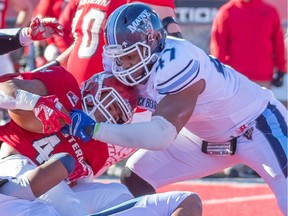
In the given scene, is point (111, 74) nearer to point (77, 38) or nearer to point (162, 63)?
point (162, 63)

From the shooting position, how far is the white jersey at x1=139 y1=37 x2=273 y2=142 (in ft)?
14.3

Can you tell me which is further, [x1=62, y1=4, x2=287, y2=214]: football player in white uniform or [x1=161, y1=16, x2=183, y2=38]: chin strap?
[x1=161, y1=16, x2=183, y2=38]: chin strap

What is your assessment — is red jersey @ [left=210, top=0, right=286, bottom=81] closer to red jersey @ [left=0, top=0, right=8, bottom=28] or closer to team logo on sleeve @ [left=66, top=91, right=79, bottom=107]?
red jersey @ [left=0, top=0, right=8, bottom=28]

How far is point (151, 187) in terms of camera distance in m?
5.08

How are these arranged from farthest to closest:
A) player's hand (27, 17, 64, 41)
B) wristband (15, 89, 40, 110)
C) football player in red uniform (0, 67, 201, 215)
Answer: player's hand (27, 17, 64, 41) < football player in red uniform (0, 67, 201, 215) < wristband (15, 89, 40, 110)

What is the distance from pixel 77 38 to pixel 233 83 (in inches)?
41.7

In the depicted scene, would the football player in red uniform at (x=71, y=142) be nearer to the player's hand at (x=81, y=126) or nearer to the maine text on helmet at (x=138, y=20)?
the player's hand at (x=81, y=126)

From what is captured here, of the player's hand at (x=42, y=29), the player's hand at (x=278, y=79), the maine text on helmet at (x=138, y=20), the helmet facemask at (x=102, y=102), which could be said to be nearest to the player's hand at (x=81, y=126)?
the helmet facemask at (x=102, y=102)

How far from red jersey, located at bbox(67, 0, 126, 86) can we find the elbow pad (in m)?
1.10

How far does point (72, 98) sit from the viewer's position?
14.4 ft

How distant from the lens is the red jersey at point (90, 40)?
525cm

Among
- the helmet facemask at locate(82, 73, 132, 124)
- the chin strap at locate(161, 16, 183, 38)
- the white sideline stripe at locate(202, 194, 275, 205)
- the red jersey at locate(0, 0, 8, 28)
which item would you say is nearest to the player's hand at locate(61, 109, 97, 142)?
the helmet facemask at locate(82, 73, 132, 124)

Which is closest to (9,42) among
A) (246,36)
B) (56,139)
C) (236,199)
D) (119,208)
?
(56,139)

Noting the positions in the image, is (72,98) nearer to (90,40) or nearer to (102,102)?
(102,102)
